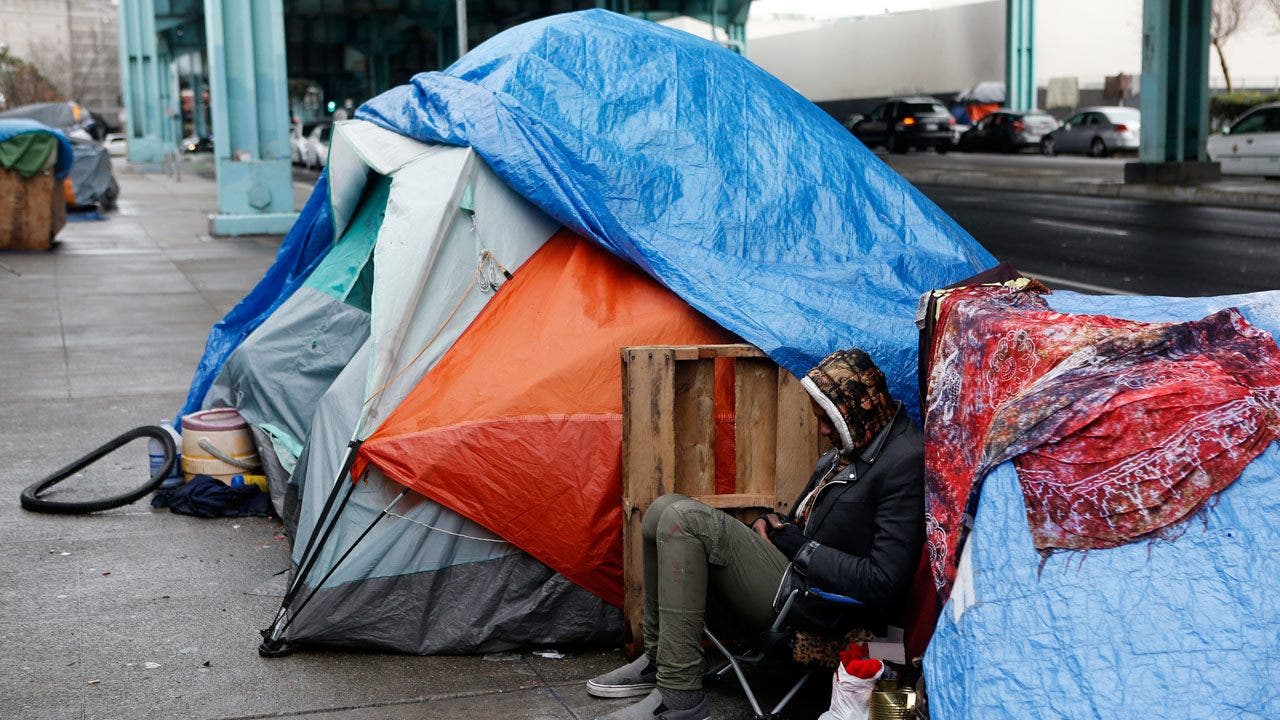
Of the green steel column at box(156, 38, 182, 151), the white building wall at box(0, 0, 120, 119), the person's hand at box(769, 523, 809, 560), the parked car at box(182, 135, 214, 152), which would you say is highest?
the white building wall at box(0, 0, 120, 119)

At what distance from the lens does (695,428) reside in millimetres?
4488

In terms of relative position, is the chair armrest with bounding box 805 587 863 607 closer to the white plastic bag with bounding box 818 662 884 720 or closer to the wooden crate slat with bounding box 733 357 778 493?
the white plastic bag with bounding box 818 662 884 720

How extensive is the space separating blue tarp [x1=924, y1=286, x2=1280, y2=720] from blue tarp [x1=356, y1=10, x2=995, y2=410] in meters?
1.61

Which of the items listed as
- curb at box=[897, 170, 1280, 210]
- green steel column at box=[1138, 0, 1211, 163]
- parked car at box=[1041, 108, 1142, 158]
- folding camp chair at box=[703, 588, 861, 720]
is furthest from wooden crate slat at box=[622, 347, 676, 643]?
parked car at box=[1041, 108, 1142, 158]

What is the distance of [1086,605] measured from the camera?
3041mm

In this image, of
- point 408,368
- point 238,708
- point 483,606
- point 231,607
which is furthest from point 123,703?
point 408,368

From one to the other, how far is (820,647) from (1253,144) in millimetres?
22154

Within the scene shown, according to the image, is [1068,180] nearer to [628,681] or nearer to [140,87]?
[628,681]

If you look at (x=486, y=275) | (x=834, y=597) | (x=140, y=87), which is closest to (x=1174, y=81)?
(x=486, y=275)

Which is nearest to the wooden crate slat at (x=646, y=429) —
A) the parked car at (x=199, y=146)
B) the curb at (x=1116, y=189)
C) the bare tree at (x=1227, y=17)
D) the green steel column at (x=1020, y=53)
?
the curb at (x=1116, y=189)

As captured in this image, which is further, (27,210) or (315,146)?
(315,146)

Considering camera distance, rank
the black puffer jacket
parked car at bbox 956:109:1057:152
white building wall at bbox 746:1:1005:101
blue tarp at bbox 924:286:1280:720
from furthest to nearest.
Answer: white building wall at bbox 746:1:1005:101 < parked car at bbox 956:109:1057:152 < the black puffer jacket < blue tarp at bbox 924:286:1280:720

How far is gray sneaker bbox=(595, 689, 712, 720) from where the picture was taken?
386 cm

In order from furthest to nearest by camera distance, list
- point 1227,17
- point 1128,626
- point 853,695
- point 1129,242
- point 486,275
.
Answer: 1. point 1227,17
2. point 1129,242
3. point 486,275
4. point 853,695
5. point 1128,626
